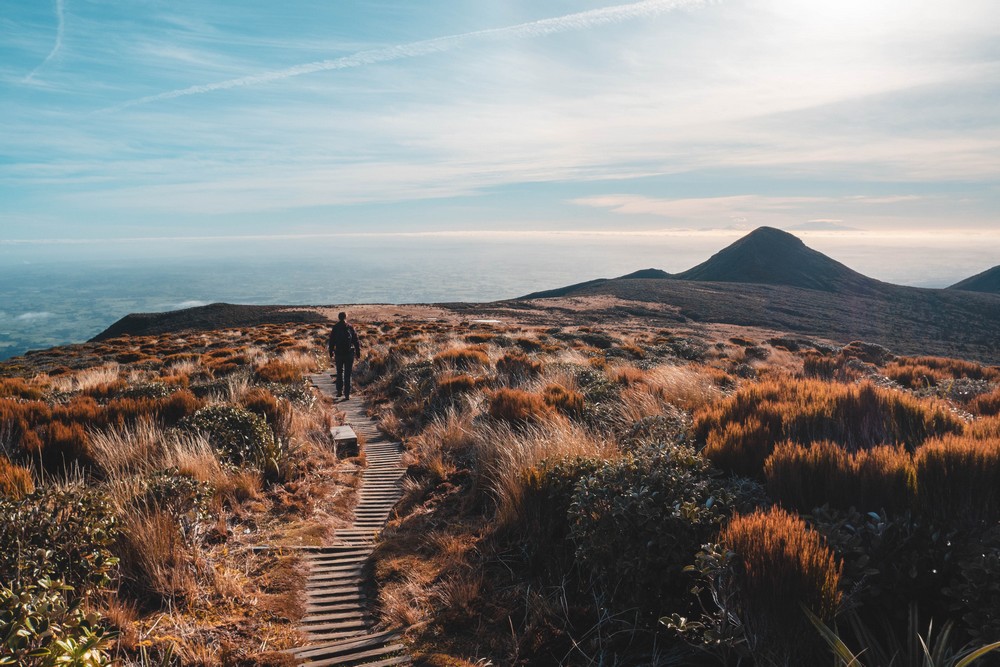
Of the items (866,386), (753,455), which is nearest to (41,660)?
(753,455)

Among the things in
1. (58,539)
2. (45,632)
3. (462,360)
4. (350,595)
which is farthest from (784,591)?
(462,360)

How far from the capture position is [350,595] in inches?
173

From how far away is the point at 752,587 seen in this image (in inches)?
105

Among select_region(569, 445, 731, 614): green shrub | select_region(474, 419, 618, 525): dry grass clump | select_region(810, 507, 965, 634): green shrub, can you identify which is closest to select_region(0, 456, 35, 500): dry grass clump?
select_region(474, 419, 618, 525): dry grass clump

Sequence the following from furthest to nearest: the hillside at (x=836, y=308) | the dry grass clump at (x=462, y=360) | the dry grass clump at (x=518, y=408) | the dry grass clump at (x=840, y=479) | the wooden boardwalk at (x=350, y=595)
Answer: the hillside at (x=836, y=308), the dry grass clump at (x=462, y=360), the dry grass clump at (x=518, y=408), the wooden boardwalk at (x=350, y=595), the dry grass clump at (x=840, y=479)

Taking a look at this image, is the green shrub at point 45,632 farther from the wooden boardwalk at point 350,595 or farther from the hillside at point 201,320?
the hillside at point 201,320

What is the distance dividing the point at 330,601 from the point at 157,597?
4.12 feet

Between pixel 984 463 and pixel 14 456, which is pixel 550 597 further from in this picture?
pixel 14 456

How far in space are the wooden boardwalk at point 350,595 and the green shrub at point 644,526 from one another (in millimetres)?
1477

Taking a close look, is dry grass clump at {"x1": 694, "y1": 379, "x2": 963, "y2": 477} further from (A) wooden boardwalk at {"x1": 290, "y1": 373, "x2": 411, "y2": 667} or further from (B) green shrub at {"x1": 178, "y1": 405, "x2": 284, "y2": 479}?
(B) green shrub at {"x1": 178, "y1": 405, "x2": 284, "y2": 479}

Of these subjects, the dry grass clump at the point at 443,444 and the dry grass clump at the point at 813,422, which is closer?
the dry grass clump at the point at 813,422

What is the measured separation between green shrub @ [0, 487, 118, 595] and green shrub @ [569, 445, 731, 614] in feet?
10.8

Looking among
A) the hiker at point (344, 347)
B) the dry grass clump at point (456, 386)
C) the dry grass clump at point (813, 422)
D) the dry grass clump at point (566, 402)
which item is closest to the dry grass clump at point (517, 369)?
the dry grass clump at point (456, 386)

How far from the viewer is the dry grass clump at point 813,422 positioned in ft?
14.8
